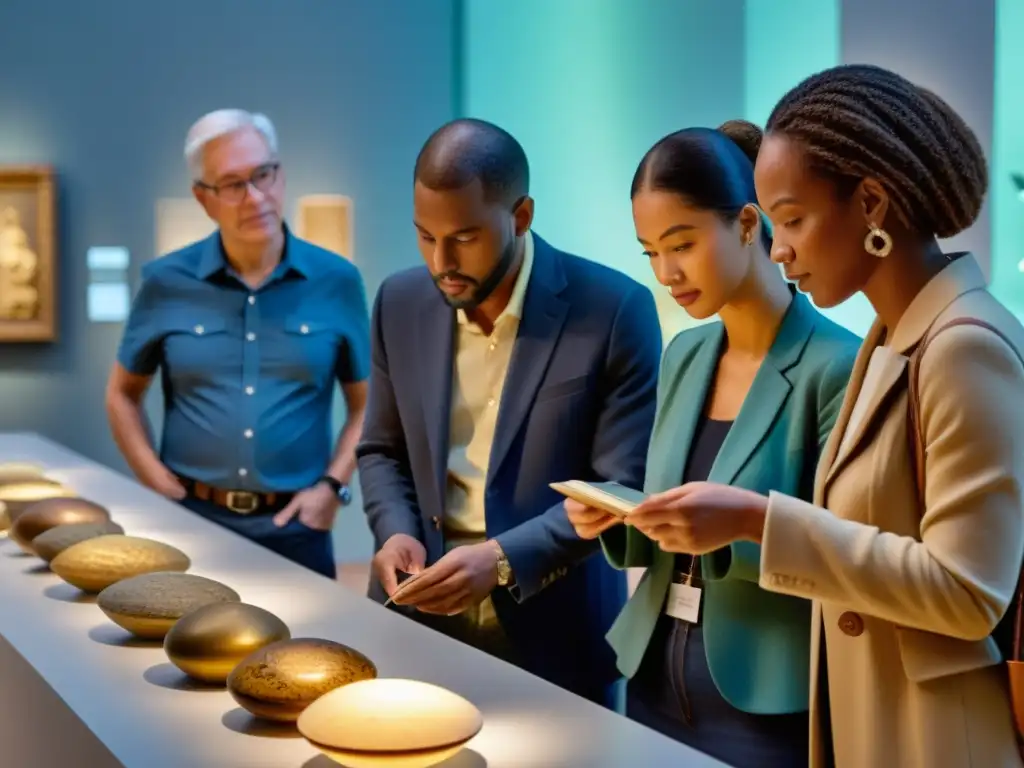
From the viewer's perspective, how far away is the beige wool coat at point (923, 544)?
170cm

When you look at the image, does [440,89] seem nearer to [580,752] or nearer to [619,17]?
[619,17]

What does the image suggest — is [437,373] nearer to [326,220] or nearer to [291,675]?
[291,675]

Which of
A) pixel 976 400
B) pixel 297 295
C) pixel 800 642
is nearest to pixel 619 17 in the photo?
pixel 297 295

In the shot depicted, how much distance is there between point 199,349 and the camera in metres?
4.46

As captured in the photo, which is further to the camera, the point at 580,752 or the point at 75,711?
the point at 75,711

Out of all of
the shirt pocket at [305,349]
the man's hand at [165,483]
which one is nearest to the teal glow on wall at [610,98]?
the shirt pocket at [305,349]

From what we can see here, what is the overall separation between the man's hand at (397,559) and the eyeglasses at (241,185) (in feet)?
5.94

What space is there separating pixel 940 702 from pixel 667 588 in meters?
0.71

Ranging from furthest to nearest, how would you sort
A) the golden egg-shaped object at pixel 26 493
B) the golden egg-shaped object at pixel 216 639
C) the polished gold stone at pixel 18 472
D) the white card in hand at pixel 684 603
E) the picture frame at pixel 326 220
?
the picture frame at pixel 326 220, the polished gold stone at pixel 18 472, the golden egg-shaped object at pixel 26 493, the white card in hand at pixel 684 603, the golden egg-shaped object at pixel 216 639

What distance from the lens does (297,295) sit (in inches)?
177

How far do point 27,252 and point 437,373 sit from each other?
543cm

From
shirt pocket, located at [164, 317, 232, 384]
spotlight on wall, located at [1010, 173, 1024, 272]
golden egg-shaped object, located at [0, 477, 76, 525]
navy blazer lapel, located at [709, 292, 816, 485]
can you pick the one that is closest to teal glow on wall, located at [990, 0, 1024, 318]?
spotlight on wall, located at [1010, 173, 1024, 272]

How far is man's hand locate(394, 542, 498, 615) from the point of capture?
2.64 m

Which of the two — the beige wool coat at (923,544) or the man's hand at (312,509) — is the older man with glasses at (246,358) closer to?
the man's hand at (312,509)
